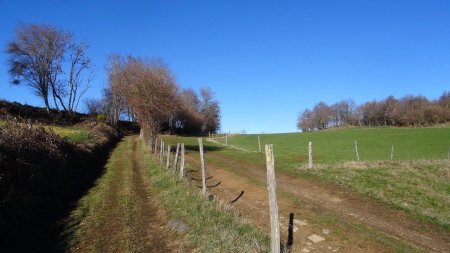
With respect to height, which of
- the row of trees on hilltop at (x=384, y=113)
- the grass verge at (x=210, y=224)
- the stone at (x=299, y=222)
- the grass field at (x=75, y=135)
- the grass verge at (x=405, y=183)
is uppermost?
the row of trees on hilltop at (x=384, y=113)

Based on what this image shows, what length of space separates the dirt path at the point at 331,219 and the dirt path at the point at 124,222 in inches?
118

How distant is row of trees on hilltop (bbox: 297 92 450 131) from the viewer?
113 metres

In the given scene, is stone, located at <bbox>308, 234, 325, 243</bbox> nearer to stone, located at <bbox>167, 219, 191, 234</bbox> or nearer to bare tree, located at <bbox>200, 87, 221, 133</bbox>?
stone, located at <bbox>167, 219, 191, 234</bbox>

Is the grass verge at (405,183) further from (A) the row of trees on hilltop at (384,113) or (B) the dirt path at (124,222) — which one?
(A) the row of trees on hilltop at (384,113)

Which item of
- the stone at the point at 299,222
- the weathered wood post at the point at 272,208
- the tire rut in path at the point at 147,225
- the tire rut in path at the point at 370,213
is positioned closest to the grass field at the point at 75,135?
the tire rut in path at the point at 147,225

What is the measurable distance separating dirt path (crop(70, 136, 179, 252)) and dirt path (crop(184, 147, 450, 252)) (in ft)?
9.82

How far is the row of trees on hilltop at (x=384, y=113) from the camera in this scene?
4441 inches

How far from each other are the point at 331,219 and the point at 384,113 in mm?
136694

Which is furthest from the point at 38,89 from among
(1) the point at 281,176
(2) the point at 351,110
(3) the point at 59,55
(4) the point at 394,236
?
(2) the point at 351,110

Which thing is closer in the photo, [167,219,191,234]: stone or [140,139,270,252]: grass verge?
[140,139,270,252]: grass verge

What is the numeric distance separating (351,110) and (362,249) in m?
165

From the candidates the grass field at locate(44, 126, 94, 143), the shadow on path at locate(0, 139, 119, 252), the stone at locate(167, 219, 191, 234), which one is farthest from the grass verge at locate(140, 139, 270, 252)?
the grass field at locate(44, 126, 94, 143)

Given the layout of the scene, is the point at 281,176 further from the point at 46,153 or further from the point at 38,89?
the point at 38,89

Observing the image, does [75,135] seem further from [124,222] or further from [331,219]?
[331,219]
